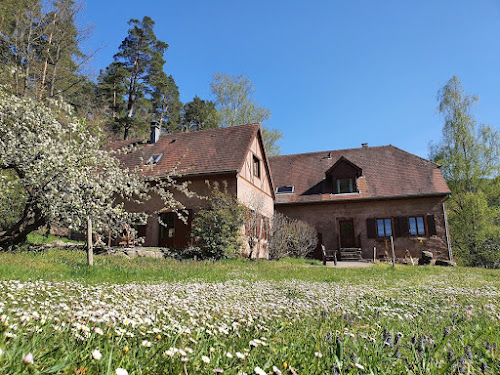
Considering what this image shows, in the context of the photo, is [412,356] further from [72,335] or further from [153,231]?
[153,231]

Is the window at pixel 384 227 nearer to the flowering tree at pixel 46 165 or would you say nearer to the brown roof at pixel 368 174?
the brown roof at pixel 368 174

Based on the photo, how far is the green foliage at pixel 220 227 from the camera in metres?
15.3

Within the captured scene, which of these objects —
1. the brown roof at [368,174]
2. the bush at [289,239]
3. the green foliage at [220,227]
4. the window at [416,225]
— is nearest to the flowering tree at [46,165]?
the green foliage at [220,227]

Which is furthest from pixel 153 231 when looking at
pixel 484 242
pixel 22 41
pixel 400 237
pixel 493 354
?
pixel 484 242

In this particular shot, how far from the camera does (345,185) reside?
2278 cm

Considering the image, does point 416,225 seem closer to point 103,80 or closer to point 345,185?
point 345,185

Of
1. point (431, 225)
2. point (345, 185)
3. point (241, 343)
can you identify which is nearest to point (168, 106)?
point (345, 185)

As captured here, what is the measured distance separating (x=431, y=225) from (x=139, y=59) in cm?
3101

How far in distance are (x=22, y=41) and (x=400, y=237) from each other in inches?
970

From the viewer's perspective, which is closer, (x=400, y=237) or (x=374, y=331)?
(x=374, y=331)

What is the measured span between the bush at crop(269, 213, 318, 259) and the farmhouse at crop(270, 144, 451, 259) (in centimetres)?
227

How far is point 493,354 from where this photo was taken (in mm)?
2168

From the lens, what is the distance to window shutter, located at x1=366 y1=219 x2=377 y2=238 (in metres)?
21.3

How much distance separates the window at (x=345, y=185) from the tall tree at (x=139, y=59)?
72.6 feet
